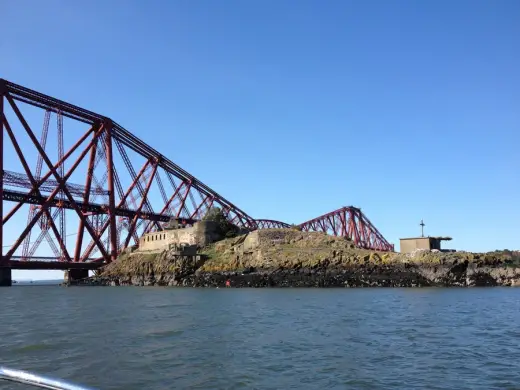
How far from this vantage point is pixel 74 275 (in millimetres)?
90375

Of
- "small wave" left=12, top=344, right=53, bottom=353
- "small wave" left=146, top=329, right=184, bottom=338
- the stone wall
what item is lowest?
"small wave" left=146, top=329, right=184, bottom=338

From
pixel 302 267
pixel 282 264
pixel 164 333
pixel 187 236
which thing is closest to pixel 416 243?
pixel 302 267

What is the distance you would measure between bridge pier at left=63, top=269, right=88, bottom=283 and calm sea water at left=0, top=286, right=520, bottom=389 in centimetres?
6285

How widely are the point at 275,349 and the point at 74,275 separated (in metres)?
81.7

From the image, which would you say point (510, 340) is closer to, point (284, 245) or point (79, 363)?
point (79, 363)

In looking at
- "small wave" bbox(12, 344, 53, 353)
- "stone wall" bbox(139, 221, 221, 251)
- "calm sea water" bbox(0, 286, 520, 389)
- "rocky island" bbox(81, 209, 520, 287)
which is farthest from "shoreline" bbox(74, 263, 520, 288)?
"small wave" bbox(12, 344, 53, 353)

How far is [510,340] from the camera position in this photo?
18906 millimetres

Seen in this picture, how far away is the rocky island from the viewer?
59500 mm

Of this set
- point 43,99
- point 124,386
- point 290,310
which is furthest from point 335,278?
point 43,99

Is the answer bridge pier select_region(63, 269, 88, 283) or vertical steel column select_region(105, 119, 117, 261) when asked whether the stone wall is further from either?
bridge pier select_region(63, 269, 88, 283)

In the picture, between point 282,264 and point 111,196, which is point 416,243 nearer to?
point 282,264

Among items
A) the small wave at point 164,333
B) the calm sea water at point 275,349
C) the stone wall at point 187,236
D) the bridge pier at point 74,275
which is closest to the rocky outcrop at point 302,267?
the stone wall at point 187,236

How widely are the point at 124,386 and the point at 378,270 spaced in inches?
2085

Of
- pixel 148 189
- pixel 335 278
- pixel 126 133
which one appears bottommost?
pixel 335 278
